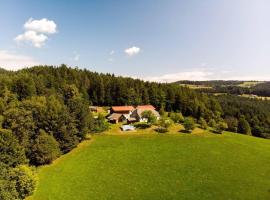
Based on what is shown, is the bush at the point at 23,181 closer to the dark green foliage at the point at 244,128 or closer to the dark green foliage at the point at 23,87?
the dark green foliage at the point at 23,87

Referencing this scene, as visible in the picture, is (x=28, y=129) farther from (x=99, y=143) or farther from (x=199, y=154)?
(x=199, y=154)

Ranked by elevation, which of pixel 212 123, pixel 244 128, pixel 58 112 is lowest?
pixel 244 128

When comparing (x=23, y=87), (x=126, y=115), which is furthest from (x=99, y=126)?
(x=23, y=87)

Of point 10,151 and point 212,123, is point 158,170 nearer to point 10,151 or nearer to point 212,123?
point 10,151

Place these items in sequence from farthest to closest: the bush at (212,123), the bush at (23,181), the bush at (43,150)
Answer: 1. the bush at (212,123)
2. the bush at (43,150)
3. the bush at (23,181)

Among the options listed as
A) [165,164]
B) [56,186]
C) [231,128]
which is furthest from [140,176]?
[231,128]

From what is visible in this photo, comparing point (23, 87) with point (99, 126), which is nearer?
point (99, 126)

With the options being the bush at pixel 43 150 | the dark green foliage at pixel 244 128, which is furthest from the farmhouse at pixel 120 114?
the dark green foliage at pixel 244 128

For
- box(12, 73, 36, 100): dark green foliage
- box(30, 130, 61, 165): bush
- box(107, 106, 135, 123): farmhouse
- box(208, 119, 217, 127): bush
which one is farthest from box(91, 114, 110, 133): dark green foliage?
box(208, 119, 217, 127): bush
